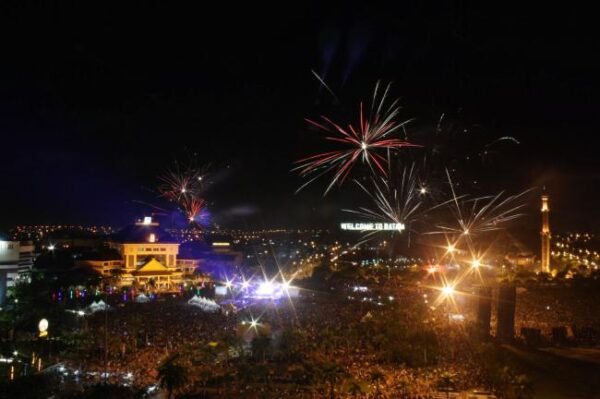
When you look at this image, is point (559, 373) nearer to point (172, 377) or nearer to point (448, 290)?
point (172, 377)

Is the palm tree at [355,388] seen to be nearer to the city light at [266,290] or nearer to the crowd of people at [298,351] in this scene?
the crowd of people at [298,351]

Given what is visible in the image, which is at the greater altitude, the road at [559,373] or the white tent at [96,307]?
the white tent at [96,307]

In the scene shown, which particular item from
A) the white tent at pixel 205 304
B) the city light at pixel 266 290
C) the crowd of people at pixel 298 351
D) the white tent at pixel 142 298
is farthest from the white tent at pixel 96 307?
the city light at pixel 266 290

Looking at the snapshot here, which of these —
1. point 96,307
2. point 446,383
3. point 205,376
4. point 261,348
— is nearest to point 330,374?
point 446,383

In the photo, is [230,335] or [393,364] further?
[230,335]

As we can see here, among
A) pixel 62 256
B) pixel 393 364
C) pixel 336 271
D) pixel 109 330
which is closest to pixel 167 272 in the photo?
pixel 62 256

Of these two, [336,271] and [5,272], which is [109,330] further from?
[336,271]

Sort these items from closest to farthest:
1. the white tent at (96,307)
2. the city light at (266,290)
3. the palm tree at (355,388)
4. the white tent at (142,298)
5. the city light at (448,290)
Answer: the palm tree at (355,388)
the white tent at (96,307)
the white tent at (142,298)
the city light at (448,290)
the city light at (266,290)

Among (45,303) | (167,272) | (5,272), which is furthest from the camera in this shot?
(167,272)
